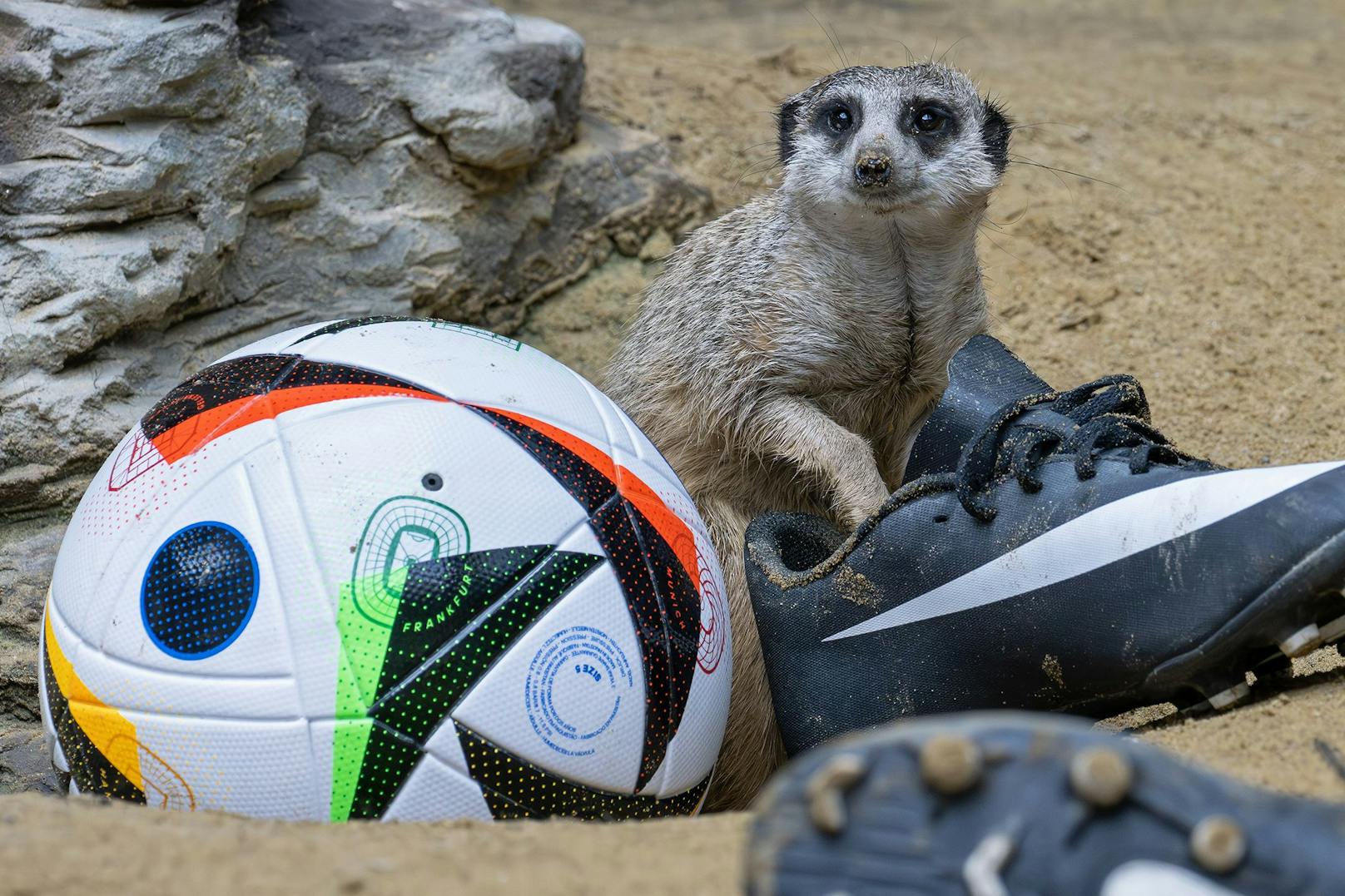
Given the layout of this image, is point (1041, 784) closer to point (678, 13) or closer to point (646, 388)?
point (646, 388)

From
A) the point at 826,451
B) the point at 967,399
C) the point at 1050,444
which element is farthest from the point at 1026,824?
the point at 826,451

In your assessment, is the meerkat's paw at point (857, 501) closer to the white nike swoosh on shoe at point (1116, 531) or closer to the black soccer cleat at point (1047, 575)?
the black soccer cleat at point (1047, 575)

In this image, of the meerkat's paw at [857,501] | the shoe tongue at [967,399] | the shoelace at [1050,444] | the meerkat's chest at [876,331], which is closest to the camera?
the shoelace at [1050,444]

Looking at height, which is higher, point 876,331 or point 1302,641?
point 1302,641

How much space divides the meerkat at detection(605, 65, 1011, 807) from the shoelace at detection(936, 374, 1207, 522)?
0.67m

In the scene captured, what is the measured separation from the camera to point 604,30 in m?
7.80

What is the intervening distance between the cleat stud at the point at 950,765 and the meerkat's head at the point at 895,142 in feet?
7.24

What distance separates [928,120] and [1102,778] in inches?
102

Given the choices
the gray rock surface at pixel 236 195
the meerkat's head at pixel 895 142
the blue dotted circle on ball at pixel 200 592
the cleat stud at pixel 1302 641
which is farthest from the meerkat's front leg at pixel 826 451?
the blue dotted circle on ball at pixel 200 592

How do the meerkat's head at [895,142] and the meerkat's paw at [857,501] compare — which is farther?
the meerkat's head at [895,142]

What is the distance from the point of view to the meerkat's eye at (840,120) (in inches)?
144

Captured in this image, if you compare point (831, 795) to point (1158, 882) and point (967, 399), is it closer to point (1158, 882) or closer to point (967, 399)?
point (1158, 882)

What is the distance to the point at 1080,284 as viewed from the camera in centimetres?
509

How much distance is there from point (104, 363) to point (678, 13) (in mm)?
6065
